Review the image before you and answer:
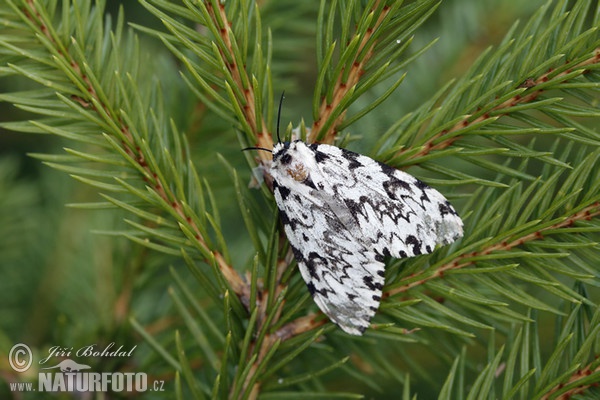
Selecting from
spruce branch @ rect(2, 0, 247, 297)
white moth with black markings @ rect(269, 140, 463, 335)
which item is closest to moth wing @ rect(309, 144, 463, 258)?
white moth with black markings @ rect(269, 140, 463, 335)

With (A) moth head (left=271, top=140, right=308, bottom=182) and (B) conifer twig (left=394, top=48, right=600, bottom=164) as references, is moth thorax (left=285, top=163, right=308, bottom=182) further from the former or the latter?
(B) conifer twig (left=394, top=48, right=600, bottom=164)

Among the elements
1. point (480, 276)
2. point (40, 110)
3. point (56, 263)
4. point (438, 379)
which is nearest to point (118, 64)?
point (40, 110)

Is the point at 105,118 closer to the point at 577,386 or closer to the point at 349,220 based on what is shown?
the point at 349,220

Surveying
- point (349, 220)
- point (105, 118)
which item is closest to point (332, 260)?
point (349, 220)

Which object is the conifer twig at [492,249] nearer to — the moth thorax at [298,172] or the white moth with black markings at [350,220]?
the white moth with black markings at [350,220]

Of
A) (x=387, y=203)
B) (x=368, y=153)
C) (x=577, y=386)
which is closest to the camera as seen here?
(x=577, y=386)

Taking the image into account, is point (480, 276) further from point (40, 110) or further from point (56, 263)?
point (56, 263)

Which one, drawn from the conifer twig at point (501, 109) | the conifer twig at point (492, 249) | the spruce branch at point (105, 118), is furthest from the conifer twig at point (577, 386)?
the spruce branch at point (105, 118)
